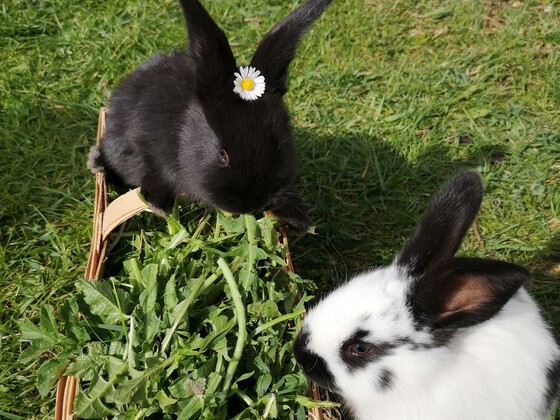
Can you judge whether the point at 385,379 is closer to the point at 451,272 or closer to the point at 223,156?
the point at 451,272

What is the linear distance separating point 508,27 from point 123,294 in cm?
331

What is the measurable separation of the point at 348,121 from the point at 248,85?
1.55 meters

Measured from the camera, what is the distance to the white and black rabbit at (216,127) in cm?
261

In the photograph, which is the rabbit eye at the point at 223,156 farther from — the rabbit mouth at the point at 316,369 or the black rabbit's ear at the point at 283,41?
the rabbit mouth at the point at 316,369

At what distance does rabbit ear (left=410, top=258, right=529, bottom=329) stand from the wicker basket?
0.58 m

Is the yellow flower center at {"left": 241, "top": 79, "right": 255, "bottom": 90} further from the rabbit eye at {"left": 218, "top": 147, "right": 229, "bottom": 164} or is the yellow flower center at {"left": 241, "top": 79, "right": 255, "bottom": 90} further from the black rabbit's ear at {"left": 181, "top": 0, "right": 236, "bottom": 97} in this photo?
the rabbit eye at {"left": 218, "top": 147, "right": 229, "bottom": 164}

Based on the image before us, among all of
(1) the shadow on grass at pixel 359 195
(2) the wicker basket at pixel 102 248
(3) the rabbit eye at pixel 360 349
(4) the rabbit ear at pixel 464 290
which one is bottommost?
(2) the wicker basket at pixel 102 248

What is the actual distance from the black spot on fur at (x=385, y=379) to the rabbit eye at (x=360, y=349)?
0.09 metres

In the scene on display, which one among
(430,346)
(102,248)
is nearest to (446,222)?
(430,346)

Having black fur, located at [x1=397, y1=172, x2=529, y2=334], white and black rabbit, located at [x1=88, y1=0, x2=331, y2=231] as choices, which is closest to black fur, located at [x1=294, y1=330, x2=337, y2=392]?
black fur, located at [x1=397, y1=172, x2=529, y2=334]

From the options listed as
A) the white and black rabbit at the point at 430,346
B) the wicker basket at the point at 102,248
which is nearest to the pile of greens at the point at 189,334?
the wicker basket at the point at 102,248

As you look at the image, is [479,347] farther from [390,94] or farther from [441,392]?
[390,94]

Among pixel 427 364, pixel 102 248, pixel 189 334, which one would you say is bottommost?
pixel 102 248

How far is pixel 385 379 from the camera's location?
2.41 meters
